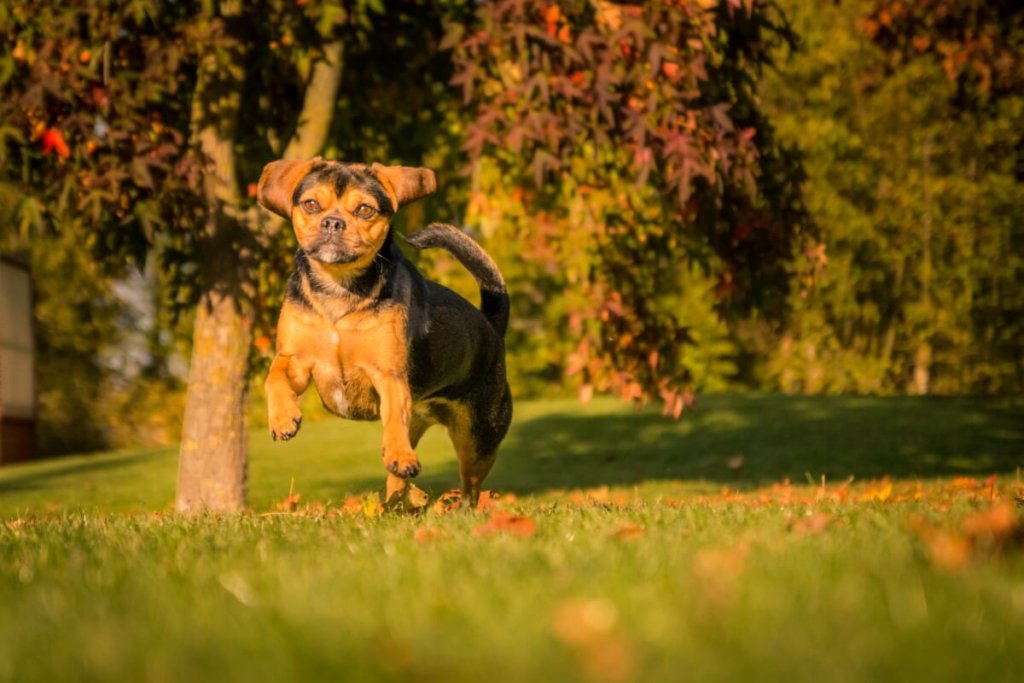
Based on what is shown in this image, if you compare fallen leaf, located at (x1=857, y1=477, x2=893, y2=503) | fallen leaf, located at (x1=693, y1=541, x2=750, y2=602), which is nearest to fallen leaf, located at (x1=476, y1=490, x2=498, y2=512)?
fallen leaf, located at (x1=857, y1=477, x2=893, y2=503)

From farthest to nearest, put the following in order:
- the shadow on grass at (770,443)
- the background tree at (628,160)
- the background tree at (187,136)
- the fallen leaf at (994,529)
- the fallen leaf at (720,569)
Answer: the shadow on grass at (770,443) < the background tree at (628,160) < the background tree at (187,136) < the fallen leaf at (994,529) < the fallen leaf at (720,569)

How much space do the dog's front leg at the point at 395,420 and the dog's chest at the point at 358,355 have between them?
0.9 inches

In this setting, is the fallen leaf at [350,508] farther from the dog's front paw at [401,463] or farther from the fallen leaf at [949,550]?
the fallen leaf at [949,550]

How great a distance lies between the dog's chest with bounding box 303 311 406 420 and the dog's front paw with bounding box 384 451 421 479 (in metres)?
0.47

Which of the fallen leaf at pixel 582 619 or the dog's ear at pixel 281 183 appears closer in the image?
the fallen leaf at pixel 582 619

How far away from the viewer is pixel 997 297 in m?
26.6

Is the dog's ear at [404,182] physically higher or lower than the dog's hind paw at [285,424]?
higher

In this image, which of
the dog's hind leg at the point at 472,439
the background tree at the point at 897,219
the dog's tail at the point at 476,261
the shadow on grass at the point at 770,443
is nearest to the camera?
the dog's tail at the point at 476,261

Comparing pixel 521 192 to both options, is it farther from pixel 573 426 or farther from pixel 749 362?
pixel 749 362

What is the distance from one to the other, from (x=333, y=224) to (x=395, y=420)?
37.1 inches

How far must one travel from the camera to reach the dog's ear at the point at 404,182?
20.5 feet

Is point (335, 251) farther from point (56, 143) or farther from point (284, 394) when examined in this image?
point (56, 143)

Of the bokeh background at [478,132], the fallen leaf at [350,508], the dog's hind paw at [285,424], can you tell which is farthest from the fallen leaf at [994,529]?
the bokeh background at [478,132]

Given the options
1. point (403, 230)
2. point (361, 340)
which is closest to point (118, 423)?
point (403, 230)
